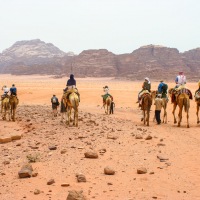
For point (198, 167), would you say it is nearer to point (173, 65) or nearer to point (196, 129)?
point (196, 129)

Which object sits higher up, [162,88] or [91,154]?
[162,88]

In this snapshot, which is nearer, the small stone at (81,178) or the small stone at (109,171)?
the small stone at (81,178)

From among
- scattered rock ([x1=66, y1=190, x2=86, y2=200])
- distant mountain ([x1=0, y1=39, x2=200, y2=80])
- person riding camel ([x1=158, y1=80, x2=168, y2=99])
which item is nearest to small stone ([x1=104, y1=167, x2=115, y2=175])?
scattered rock ([x1=66, y1=190, x2=86, y2=200])

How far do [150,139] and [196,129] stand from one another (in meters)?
4.01

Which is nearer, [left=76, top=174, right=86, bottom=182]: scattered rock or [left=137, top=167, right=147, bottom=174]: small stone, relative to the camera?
[left=76, top=174, right=86, bottom=182]: scattered rock

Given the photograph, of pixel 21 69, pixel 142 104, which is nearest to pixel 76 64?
pixel 21 69

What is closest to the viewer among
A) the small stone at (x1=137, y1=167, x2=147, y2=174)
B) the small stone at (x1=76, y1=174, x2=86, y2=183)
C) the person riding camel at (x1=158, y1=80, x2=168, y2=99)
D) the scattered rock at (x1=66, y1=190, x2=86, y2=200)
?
the scattered rock at (x1=66, y1=190, x2=86, y2=200)

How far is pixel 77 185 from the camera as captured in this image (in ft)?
23.3

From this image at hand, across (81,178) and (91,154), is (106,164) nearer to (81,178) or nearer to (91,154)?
(91,154)

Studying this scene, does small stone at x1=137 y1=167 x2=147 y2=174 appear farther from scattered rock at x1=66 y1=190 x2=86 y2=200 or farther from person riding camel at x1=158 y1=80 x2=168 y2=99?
person riding camel at x1=158 y1=80 x2=168 y2=99

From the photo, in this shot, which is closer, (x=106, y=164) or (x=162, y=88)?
(x=106, y=164)

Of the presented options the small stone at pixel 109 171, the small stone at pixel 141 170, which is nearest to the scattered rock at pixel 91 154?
the small stone at pixel 109 171

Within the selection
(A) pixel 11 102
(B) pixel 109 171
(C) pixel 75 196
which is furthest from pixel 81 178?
(A) pixel 11 102

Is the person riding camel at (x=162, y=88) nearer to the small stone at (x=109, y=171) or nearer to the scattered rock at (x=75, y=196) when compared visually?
the small stone at (x=109, y=171)
